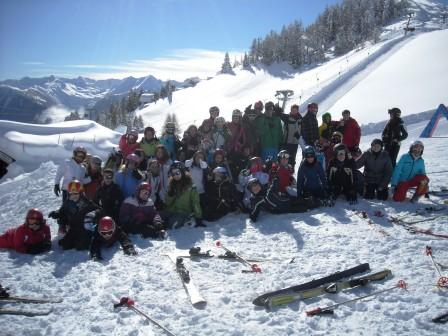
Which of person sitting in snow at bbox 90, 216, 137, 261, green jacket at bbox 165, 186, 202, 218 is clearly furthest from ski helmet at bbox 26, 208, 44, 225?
green jacket at bbox 165, 186, 202, 218

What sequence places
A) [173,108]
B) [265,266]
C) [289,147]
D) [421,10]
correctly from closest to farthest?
[265,266] < [289,147] < [173,108] < [421,10]

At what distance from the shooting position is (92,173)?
8.64 m

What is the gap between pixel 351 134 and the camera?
10.7 m

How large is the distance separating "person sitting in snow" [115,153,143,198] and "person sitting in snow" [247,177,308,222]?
2736mm

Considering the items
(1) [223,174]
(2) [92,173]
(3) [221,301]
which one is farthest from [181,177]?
(3) [221,301]

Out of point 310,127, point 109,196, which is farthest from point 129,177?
point 310,127

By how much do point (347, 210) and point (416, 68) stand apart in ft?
119

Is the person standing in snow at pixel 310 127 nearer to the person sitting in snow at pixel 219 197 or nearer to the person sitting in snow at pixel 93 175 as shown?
the person sitting in snow at pixel 219 197

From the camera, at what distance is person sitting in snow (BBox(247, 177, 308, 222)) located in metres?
8.55

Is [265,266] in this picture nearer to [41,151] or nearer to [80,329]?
[80,329]

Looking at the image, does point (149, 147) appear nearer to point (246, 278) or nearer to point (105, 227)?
point (105, 227)

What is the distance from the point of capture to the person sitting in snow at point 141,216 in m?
7.50

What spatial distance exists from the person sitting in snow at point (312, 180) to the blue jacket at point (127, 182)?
4.09 meters

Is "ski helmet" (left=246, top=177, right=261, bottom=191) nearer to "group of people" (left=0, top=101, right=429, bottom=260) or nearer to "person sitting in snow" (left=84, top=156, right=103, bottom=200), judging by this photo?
"group of people" (left=0, top=101, right=429, bottom=260)
